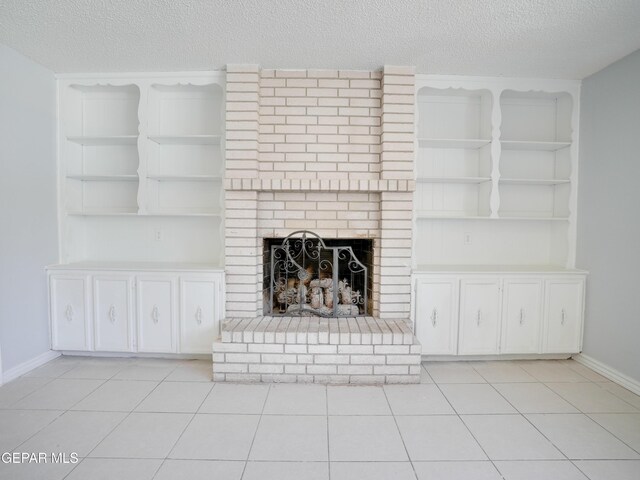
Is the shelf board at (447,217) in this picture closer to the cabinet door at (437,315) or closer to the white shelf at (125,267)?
the cabinet door at (437,315)

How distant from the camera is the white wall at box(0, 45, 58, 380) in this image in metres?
2.45

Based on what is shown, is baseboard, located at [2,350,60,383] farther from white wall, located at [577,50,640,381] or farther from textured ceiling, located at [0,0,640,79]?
white wall, located at [577,50,640,381]

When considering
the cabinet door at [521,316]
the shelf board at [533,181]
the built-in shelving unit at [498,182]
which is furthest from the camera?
the built-in shelving unit at [498,182]

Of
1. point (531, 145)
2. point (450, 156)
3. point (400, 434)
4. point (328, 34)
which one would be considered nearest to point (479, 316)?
point (400, 434)

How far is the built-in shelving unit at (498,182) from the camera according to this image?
119 inches

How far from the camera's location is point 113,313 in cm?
279

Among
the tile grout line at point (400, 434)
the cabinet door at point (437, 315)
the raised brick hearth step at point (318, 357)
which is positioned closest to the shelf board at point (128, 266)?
the raised brick hearth step at point (318, 357)

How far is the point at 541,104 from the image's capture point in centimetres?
316

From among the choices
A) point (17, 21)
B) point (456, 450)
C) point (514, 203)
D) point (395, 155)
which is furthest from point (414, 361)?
point (17, 21)

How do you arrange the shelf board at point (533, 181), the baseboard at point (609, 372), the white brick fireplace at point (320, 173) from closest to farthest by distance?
the baseboard at point (609, 372) → the white brick fireplace at point (320, 173) → the shelf board at point (533, 181)

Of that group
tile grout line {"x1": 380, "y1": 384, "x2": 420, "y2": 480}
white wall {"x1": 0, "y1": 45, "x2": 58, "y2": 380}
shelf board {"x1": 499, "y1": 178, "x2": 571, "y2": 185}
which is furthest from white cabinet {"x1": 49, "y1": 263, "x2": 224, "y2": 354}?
shelf board {"x1": 499, "y1": 178, "x2": 571, "y2": 185}

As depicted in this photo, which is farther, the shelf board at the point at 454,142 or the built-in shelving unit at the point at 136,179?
the built-in shelving unit at the point at 136,179

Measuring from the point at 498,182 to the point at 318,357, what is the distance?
2.14 meters

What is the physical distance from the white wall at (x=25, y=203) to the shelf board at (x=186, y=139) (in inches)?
33.5
